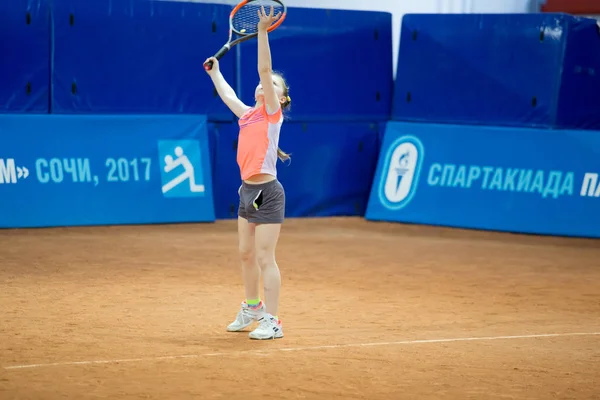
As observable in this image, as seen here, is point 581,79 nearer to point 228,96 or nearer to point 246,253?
point 228,96

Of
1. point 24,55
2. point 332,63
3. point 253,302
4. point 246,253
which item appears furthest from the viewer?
point 332,63

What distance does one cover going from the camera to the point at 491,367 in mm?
6652

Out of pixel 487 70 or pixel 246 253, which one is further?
pixel 487 70

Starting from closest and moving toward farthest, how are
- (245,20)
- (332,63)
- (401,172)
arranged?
(245,20) < (401,172) < (332,63)

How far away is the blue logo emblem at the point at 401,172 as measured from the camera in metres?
15.5

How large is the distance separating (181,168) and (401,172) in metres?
3.37

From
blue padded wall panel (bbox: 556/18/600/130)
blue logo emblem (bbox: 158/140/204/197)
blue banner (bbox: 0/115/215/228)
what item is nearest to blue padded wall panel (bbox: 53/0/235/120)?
blue banner (bbox: 0/115/215/228)

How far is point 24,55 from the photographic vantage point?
14.1 meters

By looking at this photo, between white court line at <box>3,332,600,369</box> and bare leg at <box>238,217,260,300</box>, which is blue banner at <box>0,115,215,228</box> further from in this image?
white court line at <box>3,332,600,369</box>

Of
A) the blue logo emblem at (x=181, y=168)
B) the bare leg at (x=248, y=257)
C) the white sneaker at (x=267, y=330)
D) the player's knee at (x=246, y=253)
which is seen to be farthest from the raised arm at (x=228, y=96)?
the blue logo emblem at (x=181, y=168)

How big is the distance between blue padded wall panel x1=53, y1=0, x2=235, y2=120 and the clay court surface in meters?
2.11

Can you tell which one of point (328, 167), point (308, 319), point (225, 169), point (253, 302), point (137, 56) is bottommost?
point (328, 167)

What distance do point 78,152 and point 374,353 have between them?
26.6 ft

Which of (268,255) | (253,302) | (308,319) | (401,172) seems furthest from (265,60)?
(401,172)
